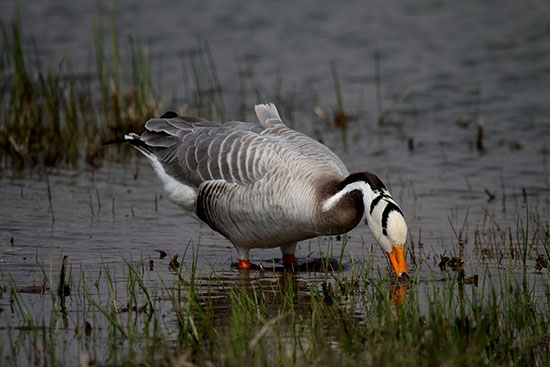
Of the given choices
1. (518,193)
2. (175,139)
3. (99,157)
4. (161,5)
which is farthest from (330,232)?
(161,5)

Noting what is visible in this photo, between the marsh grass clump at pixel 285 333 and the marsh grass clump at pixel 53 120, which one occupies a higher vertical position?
the marsh grass clump at pixel 53 120

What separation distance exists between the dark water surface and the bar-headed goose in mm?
553

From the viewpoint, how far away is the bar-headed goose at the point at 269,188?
6801 millimetres

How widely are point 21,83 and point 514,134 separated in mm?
7149

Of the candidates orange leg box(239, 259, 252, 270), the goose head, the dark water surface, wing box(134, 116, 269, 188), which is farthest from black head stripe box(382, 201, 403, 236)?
orange leg box(239, 259, 252, 270)

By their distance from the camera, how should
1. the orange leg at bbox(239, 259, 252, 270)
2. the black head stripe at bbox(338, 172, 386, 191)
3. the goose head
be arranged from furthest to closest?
the orange leg at bbox(239, 259, 252, 270) < the black head stripe at bbox(338, 172, 386, 191) < the goose head

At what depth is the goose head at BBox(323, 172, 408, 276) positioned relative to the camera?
6.50 metres

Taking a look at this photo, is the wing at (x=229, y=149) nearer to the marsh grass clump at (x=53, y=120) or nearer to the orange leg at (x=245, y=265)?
the orange leg at (x=245, y=265)

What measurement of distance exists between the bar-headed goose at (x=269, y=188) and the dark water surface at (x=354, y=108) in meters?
0.55

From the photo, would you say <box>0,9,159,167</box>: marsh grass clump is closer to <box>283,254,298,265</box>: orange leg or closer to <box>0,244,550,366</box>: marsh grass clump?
<box>283,254,298,265</box>: orange leg

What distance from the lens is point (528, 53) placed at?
1670cm

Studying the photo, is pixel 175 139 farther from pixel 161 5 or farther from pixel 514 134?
pixel 161 5

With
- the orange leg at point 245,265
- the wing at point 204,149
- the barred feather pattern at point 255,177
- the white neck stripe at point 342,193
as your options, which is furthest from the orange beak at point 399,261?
the orange leg at point 245,265

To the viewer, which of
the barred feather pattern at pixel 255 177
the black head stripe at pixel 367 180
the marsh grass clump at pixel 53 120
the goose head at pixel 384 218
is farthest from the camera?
the marsh grass clump at pixel 53 120
